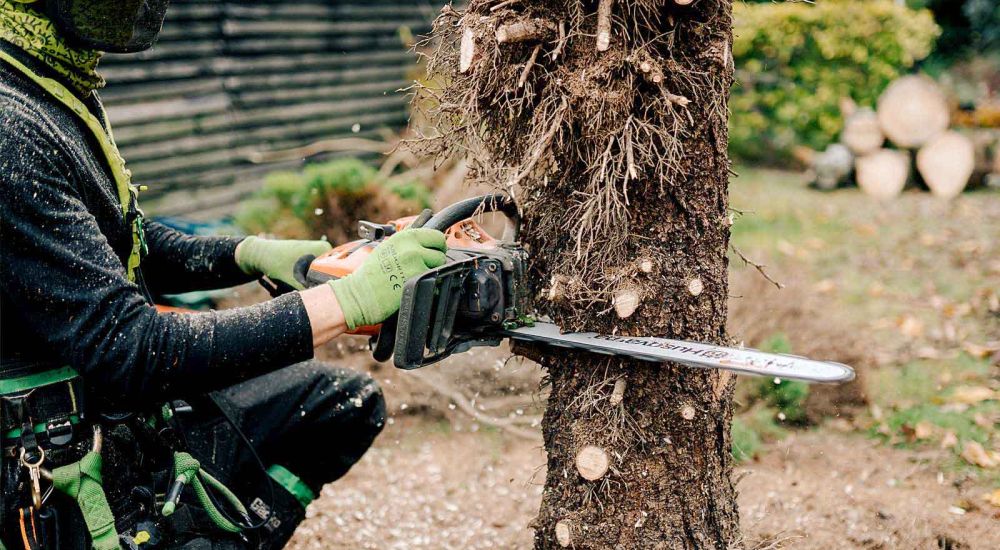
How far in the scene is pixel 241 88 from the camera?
668cm

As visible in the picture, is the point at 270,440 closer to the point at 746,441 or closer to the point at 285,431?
the point at 285,431

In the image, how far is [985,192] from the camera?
730 centimetres

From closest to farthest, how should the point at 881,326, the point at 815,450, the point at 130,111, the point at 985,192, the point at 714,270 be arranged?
the point at 714,270
the point at 815,450
the point at 881,326
the point at 130,111
the point at 985,192

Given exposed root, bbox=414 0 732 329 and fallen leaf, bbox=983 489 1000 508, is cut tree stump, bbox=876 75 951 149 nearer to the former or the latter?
fallen leaf, bbox=983 489 1000 508

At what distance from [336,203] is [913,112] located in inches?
233

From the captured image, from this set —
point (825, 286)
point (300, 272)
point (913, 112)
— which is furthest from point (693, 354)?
point (913, 112)

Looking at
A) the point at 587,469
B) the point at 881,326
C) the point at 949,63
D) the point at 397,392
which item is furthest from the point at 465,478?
the point at 949,63

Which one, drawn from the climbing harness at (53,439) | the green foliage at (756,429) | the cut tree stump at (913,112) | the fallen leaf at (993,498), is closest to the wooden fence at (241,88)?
the green foliage at (756,429)

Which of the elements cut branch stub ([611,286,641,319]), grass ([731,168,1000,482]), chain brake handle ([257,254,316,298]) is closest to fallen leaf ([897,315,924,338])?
grass ([731,168,1000,482])

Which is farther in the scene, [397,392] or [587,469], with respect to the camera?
[397,392]

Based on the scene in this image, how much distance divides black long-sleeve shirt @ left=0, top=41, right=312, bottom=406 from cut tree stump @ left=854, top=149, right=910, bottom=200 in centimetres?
705

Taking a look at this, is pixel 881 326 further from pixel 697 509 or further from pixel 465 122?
pixel 465 122

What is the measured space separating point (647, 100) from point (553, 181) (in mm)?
318

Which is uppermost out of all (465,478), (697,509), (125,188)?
(125,188)
